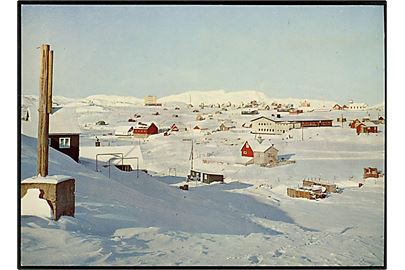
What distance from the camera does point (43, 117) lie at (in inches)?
79.9

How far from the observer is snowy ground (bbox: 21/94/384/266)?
6.64 ft

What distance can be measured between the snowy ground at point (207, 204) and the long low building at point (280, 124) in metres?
0.02

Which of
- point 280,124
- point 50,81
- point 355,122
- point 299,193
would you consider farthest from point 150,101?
point 355,122

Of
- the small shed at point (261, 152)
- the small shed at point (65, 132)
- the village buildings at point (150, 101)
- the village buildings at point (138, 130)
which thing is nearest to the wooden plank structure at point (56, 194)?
the small shed at point (65, 132)

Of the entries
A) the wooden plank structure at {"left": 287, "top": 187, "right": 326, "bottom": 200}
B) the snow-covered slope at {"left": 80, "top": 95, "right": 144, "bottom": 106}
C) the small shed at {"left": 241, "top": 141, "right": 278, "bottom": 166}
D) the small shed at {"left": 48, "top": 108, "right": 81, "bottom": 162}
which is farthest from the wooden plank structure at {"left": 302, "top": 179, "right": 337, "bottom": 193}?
the small shed at {"left": 48, "top": 108, "right": 81, "bottom": 162}

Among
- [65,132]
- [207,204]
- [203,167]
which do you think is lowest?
[207,204]

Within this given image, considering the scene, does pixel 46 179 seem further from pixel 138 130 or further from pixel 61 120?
pixel 138 130

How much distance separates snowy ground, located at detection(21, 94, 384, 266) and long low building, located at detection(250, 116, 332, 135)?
2cm

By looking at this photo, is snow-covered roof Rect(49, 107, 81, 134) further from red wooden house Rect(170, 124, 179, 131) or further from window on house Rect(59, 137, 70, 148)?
red wooden house Rect(170, 124, 179, 131)

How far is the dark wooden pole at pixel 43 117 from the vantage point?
203 cm

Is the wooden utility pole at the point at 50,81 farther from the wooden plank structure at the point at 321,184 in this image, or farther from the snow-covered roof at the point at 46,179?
the wooden plank structure at the point at 321,184

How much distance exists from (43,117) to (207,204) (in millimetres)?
619

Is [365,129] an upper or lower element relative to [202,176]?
upper

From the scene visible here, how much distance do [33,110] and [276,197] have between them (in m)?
0.86
